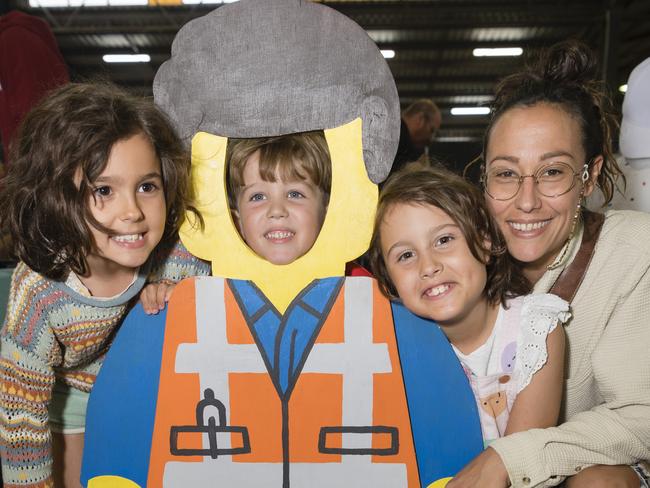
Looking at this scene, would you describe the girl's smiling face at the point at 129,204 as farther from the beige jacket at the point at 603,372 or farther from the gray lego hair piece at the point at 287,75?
the beige jacket at the point at 603,372

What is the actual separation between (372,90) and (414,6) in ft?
23.4

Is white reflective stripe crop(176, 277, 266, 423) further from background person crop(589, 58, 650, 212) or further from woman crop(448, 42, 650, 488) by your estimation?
background person crop(589, 58, 650, 212)

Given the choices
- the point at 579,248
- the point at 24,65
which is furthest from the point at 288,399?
the point at 24,65

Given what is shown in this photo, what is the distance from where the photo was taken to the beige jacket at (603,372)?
1267 mm

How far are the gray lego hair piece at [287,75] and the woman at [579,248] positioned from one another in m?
0.32

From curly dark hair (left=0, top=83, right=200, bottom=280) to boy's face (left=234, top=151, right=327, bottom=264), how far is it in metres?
0.16

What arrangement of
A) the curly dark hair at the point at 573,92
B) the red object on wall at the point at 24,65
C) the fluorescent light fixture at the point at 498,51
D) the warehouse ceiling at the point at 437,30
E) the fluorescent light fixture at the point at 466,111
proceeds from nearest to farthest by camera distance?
the curly dark hair at the point at 573,92 < the red object on wall at the point at 24,65 < the warehouse ceiling at the point at 437,30 < the fluorescent light fixture at the point at 498,51 < the fluorescent light fixture at the point at 466,111

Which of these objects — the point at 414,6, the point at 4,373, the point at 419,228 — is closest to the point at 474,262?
the point at 419,228

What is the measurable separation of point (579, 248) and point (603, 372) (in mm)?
286

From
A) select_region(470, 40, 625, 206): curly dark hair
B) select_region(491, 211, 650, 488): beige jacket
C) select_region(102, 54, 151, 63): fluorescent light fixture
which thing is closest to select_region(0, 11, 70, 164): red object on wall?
select_region(470, 40, 625, 206): curly dark hair

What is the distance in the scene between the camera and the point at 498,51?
9.27 m

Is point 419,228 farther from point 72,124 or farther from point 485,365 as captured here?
point 72,124

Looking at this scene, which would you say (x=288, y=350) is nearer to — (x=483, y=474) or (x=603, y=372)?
(x=483, y=474)

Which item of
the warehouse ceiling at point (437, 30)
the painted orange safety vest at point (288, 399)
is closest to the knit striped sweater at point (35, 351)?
the painted orange safety vest at point (288, 399)
